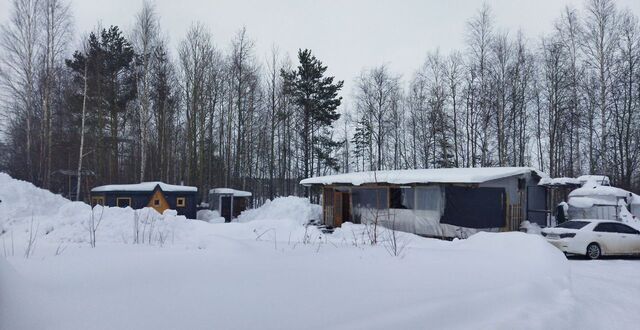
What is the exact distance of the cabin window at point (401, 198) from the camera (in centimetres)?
1850

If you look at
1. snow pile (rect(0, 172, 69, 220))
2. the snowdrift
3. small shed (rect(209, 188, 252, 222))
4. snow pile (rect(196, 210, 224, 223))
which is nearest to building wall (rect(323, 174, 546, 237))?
the snowdrift

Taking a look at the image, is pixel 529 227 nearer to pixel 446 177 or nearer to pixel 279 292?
pixel 446 177

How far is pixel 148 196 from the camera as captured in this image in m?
22.0

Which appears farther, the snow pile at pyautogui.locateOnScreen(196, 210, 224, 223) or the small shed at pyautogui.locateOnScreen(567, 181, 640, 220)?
the snow pile at pyautogui.locateOnScreen(196, 210, 224, 223)

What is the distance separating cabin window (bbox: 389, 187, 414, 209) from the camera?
1850 centimetres

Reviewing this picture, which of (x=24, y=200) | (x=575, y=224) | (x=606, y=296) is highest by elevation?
(x=24, y=200)

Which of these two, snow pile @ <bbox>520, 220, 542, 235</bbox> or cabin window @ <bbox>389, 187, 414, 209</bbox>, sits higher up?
cabin window @ <bbox>389, 187, 414, 209</bbox>

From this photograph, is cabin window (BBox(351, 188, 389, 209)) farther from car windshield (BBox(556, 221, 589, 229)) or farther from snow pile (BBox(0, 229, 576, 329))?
snow pile (BBox(0, 229, 576, 329))

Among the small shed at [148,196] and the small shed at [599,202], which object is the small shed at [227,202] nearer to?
the small shed at [148,196]

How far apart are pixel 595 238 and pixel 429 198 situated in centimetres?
627

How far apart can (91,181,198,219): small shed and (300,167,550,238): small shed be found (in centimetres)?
941

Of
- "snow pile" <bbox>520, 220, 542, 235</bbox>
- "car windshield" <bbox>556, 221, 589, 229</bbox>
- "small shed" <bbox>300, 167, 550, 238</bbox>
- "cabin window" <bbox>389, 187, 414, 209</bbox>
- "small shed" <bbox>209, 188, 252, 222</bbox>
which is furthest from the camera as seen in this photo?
"small shed" <bbox>209, 188, 252, 222</bbox>

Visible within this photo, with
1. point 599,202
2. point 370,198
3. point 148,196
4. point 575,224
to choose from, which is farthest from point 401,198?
point 148,196

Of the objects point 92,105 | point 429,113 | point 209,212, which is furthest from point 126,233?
point 429,113
